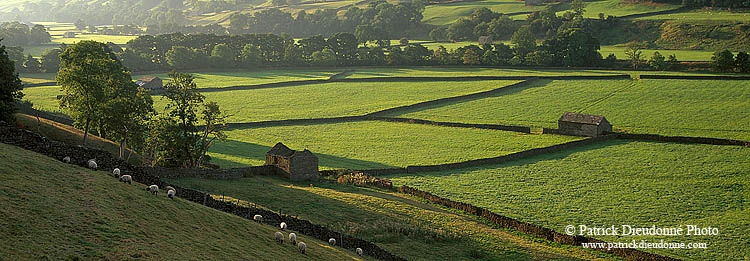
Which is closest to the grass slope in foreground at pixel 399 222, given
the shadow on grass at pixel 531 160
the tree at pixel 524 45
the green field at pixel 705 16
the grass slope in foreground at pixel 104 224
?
the grass slope in foreground at pixel 104 224

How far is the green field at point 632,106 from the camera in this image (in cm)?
6706

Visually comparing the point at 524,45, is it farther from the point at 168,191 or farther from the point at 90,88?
the point at 168,191

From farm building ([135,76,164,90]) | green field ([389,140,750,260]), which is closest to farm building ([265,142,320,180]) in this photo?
green field ([389,140,750,260])

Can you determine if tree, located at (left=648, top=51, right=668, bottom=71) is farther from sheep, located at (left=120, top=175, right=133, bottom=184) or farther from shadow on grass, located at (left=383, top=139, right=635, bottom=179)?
sheep, located at (left=120, top=175, right=133, bottom=184)

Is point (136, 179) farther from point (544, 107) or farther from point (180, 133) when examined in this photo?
point (544, 107)

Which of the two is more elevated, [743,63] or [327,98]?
[743,63]

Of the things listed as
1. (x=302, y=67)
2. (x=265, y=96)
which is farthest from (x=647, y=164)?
(x=302, y=67)

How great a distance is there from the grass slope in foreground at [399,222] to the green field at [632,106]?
1367 inches

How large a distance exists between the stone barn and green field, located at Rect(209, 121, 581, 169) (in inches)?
51.1

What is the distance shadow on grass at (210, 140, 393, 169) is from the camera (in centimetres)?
5391

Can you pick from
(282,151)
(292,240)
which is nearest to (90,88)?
(282,151)

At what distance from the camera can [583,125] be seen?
64.4 meters

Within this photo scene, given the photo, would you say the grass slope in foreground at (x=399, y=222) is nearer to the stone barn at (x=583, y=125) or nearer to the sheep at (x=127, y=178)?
the sheep at (x=127, y=178)

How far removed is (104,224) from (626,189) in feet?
126
